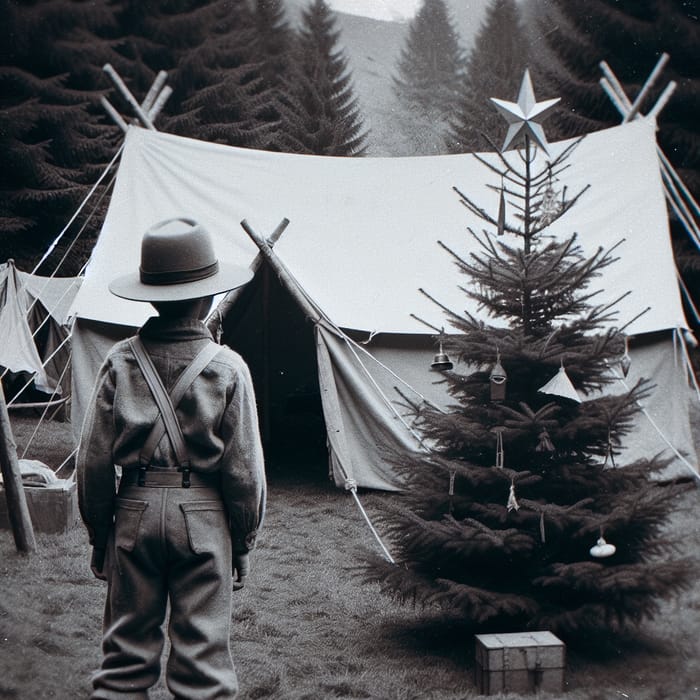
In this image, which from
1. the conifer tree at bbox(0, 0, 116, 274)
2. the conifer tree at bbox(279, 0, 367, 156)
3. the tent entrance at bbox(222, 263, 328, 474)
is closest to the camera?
the tent entrance at bbox(222, 263, 328, 474)

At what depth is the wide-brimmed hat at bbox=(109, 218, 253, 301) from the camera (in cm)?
258

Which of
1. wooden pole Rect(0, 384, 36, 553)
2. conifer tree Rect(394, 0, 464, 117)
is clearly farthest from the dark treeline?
wooden pole Rect(0, 384, 36, 553)

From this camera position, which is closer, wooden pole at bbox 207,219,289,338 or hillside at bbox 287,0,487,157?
wooden pole at bbox 207,219,289,338

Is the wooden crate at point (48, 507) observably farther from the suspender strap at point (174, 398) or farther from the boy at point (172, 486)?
the suspender strap at point (174, 398)

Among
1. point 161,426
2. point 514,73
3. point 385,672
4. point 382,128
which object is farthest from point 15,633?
point 382,128

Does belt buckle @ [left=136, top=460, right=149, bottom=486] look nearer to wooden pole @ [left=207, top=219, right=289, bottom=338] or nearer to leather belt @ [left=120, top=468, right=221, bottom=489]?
leather belt @ [left=120, top=468, right=221, bottom=489]

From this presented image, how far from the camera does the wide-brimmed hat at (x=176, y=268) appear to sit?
2578 millimetres

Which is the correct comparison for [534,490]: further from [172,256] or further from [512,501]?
[172,256]

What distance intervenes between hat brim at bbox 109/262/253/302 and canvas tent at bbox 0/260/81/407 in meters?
5.55

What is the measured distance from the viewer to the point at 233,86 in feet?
63.6

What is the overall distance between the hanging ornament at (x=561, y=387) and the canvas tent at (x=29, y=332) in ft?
18.2

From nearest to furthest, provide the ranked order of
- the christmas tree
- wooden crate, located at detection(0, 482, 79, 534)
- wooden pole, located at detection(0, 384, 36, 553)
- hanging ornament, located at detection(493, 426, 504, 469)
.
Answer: the christmas tree < hanging ornament, located at detection(493, 426, 504, 469) < wooden pole, located at detection(0, 384, 36, 553) < wooden crate, located at detection(0, 482, 79, 534)

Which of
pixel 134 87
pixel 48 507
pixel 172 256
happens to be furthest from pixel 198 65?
pixel 172 256

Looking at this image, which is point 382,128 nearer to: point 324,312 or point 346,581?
point 324,312
